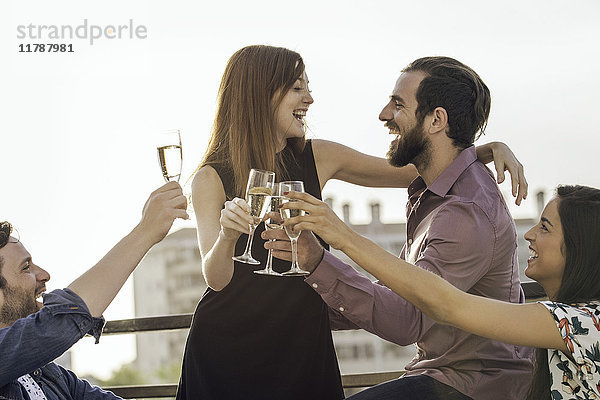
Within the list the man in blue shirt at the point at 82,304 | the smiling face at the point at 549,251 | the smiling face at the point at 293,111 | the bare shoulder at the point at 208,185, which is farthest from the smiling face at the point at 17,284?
the smiling face at the point at 549,251

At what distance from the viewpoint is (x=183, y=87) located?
15.2 m

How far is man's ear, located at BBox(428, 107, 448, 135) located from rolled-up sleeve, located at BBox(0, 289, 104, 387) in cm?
172

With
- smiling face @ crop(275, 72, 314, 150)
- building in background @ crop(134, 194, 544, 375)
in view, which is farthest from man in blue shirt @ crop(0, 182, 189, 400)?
building in background @ crop(134, 194, 544, 375)

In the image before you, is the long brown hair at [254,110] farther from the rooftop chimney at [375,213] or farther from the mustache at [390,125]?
the rooftop chimney at [375,213]

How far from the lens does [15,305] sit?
2900mm

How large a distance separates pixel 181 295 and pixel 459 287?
275 ft

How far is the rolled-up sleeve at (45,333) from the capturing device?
2.47 meters

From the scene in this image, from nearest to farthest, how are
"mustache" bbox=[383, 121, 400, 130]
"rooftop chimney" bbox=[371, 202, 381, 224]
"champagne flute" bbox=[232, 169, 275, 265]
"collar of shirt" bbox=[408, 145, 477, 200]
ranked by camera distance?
"champagne flute" bbox=[232, 169, 275, 265], "collar of shirt" bbox=[408, 145, 477, 200], "mustache" bbox=[383, 121, 400, 130], "rooftop chimney" bbox=[371, 202, 381, 224]

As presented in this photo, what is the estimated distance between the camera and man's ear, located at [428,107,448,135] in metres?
3.62

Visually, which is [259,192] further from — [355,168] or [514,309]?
[355,168]

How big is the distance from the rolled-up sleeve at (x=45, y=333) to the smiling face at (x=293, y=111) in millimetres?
1367

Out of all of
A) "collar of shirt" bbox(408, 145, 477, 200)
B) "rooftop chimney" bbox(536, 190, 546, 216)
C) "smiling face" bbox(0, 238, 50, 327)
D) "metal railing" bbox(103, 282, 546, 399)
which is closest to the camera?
"smiling face" bbox(0, 238, 50, 327)

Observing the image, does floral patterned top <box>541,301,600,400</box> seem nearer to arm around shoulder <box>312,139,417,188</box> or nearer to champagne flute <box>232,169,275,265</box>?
champagne flute <box>232,169,275,265</box>

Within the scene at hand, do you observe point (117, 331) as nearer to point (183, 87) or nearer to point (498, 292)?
point (498, 292)
